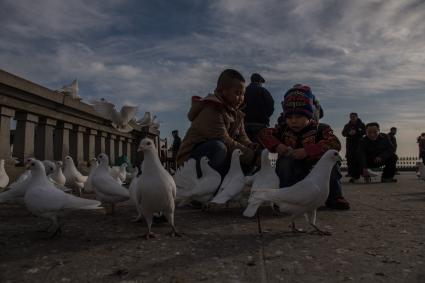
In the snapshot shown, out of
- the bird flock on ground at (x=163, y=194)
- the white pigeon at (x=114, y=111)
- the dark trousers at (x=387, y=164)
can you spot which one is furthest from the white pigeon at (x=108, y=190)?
the dark trousers at (x=387, y=164)

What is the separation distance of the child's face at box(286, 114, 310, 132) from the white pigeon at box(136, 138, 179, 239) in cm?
187

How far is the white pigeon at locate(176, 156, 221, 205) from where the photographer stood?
475 centimetres

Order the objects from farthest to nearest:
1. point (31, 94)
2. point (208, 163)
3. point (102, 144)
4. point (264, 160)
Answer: point (102, 144), point (31, 94), point (208, 163), point (264, 160)

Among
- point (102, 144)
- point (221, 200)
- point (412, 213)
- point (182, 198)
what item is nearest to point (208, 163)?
point (182, 198)

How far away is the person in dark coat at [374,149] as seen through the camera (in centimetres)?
997

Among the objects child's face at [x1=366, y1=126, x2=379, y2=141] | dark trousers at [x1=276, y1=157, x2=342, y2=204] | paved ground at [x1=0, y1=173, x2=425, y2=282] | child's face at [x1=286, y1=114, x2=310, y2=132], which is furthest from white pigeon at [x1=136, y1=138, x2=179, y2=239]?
child's face at [x1=366, y1=126, x2=379, y2=141]

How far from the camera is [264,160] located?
4.80 m

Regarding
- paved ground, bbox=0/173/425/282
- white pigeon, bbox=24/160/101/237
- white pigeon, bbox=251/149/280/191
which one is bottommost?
paved ground, bbox=0/173/425/282

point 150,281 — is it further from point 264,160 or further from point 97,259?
point 264,160

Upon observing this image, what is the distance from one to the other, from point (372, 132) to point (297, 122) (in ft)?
20.4

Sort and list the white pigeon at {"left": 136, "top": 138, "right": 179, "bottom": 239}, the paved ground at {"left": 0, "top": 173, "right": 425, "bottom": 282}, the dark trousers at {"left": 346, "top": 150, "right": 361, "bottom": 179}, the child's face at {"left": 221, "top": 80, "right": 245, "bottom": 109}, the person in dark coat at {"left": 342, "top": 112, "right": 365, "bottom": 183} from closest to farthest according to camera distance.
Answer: the paved ground at {"left": 0, "top": 173, "right": 425, "bottom": 282} → the white pigeon at {"left": 136, "top": 138, "right": 179, "bottom": 239} → the child's face at {"left": 221, "top": 80, "right": 245, "bottom": 109} → the dark trousers at {"left": 346, "top": 150, "right": 361, "bottom": 179} → the person in dark coat at {"left": 342, "top": 112, "right": 365, "bottom": 183}

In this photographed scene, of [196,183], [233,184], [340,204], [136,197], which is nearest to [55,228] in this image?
[136,197]

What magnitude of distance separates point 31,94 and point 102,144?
4653 millimetres

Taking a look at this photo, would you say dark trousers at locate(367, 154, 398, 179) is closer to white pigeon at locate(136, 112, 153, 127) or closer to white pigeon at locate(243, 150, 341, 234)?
white pigeon at locate(243, 150, 341, 234)
